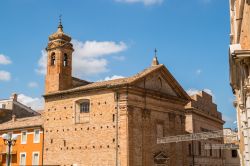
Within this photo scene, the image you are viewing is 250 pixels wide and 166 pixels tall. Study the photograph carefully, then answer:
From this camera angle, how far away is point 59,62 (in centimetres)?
3875

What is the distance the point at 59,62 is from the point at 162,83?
9.94m

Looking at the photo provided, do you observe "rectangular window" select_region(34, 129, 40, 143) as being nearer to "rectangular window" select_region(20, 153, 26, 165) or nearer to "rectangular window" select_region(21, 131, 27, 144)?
"rectangular window" select_region(21, 131, 27, 144)

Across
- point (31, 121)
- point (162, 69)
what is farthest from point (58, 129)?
point (162, 69)

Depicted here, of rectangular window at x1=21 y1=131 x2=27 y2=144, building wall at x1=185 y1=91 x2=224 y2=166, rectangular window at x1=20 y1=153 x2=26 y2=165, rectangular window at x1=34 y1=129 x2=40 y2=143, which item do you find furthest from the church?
building wall at x1=185 y1=91 x2=224 y2=166

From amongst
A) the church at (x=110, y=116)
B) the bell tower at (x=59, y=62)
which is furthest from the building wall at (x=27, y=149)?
the bell tower at (x=59, y=62)

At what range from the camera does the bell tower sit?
126 feet

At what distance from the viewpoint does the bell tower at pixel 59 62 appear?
38375mm

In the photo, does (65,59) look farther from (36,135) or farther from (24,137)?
(24,137)

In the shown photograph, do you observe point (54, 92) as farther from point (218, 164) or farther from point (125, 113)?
point (218, 164)

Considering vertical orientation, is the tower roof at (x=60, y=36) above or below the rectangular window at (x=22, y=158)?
above

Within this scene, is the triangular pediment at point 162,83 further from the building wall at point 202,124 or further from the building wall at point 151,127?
the building wall at point 202,124

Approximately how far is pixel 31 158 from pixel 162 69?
14757 millimetres

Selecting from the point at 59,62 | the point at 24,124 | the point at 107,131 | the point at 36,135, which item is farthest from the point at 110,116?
the point at 24,124

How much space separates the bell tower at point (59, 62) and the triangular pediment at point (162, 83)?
786 centimetres
